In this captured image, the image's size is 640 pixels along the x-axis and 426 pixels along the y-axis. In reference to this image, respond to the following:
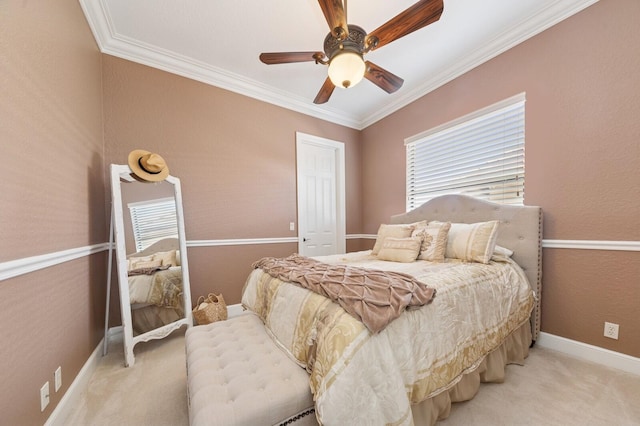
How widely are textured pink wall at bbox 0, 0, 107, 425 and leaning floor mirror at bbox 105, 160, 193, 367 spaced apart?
21 cm

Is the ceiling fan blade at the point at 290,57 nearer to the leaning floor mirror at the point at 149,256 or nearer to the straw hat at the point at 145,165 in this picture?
the straw hat at the point at 145,165

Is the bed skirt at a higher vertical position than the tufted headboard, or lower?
lower

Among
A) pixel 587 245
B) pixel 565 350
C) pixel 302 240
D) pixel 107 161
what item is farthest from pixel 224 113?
pixel 565 350

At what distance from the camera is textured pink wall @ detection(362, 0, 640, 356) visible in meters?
1.75

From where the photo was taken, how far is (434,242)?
7.43 feet

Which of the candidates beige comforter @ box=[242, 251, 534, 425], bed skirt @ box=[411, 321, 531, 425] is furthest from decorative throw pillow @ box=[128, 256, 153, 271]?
bed skirt @ box=[411, 321, 531, 425]

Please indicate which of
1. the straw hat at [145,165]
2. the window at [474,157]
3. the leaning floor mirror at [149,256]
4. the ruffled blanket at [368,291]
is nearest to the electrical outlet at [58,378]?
the leaning floor mirror at [149,256]

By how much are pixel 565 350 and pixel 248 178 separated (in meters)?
3.56

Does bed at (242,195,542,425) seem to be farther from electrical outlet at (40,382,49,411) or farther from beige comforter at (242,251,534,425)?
electrical outlet at (40,382,49,411)

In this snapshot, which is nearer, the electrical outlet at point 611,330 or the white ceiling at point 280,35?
the electrical outlet at point 611,330

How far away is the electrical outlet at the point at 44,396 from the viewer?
3.93 feet

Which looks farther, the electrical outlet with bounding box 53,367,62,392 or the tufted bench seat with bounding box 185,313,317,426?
the electrical outlet with bounding box 53,367,62,392

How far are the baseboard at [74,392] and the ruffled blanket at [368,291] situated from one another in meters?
1.38

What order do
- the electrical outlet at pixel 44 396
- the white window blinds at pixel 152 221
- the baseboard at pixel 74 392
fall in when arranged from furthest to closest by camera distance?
the white window blinds at pixel 152 221 < the baseboard at pixel 74 392 < the electrical outlet at pixel 44 396
